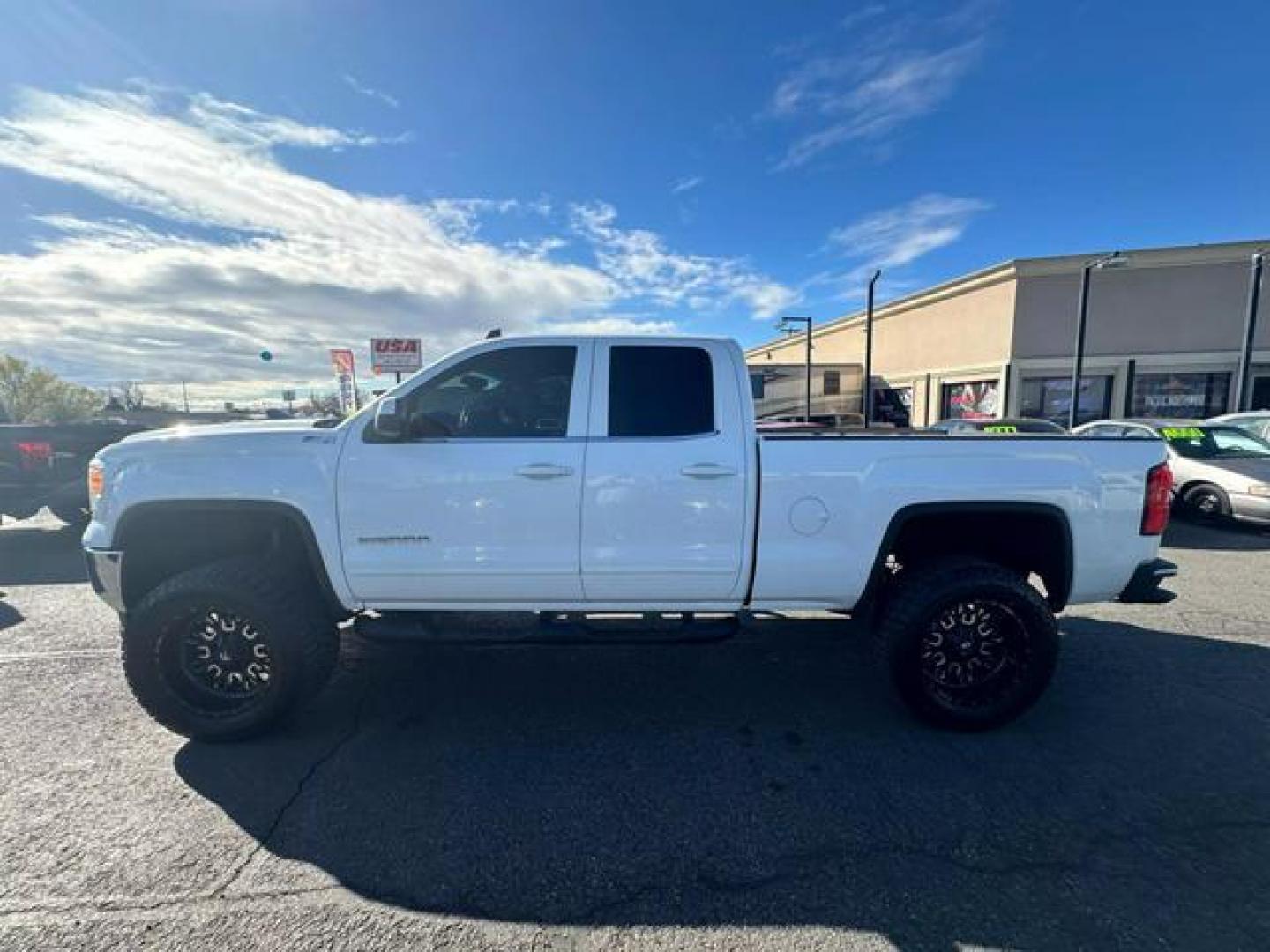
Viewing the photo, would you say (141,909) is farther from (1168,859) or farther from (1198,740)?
(1198,740)

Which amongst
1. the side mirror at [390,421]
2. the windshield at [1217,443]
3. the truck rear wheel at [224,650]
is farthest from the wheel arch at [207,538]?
the windshield at [1217,443]

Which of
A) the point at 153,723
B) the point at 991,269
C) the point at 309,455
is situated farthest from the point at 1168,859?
the point at 991,269

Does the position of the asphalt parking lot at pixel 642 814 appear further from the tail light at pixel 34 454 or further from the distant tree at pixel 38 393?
the distant tree at pixel 38 393

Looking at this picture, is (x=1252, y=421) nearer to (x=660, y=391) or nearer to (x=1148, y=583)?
(x=1148, y=583)

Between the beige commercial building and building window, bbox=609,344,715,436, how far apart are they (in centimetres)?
2585

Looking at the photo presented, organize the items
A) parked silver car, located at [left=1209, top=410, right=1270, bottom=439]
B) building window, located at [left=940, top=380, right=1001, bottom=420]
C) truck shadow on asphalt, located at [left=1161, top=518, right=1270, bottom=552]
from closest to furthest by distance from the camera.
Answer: truck shadow on asphalt, located at [left=1161, top=518, right=1270, bottom=552] → parked silver car, located at [left=1209, top=410, right=1270, bottom=439] → building window, located at [left=940, top=380, right=1001, bottom=420]

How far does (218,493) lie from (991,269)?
29.2m

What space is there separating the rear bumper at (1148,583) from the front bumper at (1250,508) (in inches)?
266

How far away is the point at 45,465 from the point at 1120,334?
102ft

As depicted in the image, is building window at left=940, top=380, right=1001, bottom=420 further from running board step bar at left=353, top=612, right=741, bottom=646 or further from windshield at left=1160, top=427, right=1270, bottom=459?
running board step bar at left=353, top=612, right=741, bottom=646

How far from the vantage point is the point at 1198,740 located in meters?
3.17

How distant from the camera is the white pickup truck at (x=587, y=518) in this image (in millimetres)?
3072

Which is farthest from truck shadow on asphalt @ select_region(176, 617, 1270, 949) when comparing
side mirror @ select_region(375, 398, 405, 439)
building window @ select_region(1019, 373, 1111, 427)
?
building window @ select_region(1019, 373, 1111, 427)

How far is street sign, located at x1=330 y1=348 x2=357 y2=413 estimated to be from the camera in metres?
15.2
